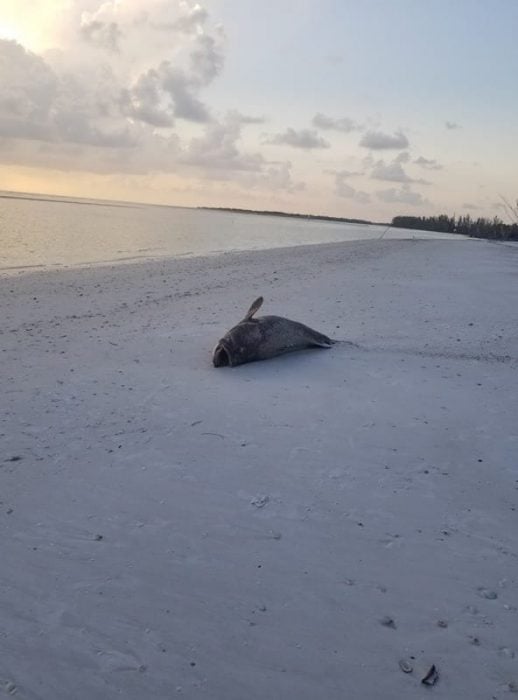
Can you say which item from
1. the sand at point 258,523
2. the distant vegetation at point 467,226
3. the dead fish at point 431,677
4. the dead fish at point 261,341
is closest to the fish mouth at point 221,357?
the dead fish at point 261,341

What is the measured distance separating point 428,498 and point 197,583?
166cm

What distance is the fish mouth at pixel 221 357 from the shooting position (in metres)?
6.63

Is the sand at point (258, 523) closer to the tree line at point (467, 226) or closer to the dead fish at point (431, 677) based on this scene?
the dead fish at point (431, 677)

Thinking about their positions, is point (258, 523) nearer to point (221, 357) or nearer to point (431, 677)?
point (431, 677)

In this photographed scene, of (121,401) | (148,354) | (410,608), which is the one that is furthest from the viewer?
(148,354)

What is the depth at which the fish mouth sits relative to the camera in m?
6.63

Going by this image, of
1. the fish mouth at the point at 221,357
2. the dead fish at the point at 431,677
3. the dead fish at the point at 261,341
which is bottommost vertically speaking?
the dead fish at the point at 431,677

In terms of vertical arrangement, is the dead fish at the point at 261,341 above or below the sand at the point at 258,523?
above

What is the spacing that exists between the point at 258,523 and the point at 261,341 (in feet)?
11.8

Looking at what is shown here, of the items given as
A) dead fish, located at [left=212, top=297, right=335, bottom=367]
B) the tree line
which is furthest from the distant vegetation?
dead fish, located at [left=212, top=297, right=335, bottom=367]

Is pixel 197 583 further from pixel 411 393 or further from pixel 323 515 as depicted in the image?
pixel 411 393

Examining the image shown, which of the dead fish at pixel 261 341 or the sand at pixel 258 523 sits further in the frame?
the dead fish at pixel 261 341

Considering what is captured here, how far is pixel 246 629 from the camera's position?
8.64 feet

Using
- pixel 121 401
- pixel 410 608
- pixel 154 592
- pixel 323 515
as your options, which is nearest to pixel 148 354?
pixel 121 401
